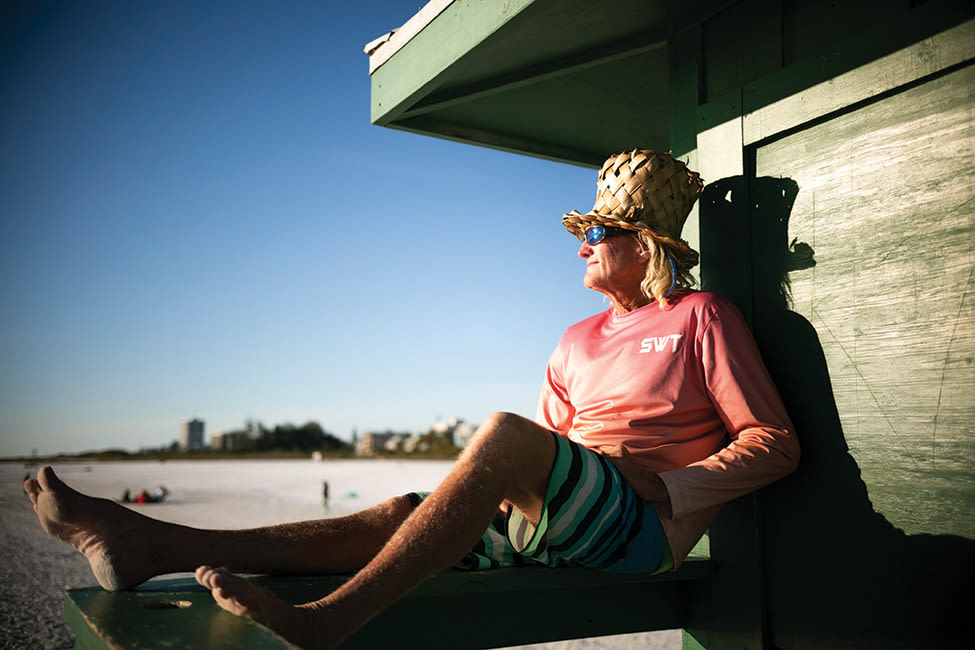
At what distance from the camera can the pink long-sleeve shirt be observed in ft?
6.77

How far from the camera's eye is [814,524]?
231cm

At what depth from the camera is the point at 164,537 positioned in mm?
1815

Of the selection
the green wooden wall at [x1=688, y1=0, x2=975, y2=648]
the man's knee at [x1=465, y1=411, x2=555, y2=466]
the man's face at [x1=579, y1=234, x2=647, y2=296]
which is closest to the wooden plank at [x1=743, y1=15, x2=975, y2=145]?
the green wooden wall at [x1=688, y1=0, x2=975, y2=648]

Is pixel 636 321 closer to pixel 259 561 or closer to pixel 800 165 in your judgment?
pixel 800 165

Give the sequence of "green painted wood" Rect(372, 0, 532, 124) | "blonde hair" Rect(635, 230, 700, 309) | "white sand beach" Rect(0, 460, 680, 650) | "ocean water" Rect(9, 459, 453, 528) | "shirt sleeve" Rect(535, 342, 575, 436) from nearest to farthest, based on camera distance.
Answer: "blonde hair" Rect(635, 230, 700, 309) → "shirt sleeve" Rect(535, 342, 575, 436) → "green painted wood" Rect(372, 0, 532, 124) → "white sand beach" Rect(0, 460, 680, 650) → "ocean water" Rect(9, 459, 453, 528)

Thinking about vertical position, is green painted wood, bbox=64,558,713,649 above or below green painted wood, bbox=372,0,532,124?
below

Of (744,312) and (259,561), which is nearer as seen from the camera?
(259,561)

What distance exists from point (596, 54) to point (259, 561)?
8.72 feet

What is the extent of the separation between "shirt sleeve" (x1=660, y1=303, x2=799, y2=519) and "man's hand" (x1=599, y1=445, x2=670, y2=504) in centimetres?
3

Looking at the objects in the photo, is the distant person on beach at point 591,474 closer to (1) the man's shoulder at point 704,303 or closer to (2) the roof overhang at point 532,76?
(1) the man's shoulder at point 704,303

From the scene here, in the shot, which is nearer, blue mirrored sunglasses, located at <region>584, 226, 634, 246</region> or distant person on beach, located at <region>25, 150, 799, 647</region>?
distant person on beach, located at <region>25, 150, 799, 647</region>

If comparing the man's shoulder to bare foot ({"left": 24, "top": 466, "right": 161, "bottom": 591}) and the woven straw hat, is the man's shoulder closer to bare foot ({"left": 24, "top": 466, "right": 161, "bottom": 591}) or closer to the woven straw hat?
the woven straw hat

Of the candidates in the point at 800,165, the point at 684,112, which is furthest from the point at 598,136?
the point at 800,165

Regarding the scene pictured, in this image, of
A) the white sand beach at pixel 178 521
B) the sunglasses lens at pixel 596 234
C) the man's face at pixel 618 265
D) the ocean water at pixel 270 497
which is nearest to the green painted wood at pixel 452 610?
the man's face at pixel 618 265
